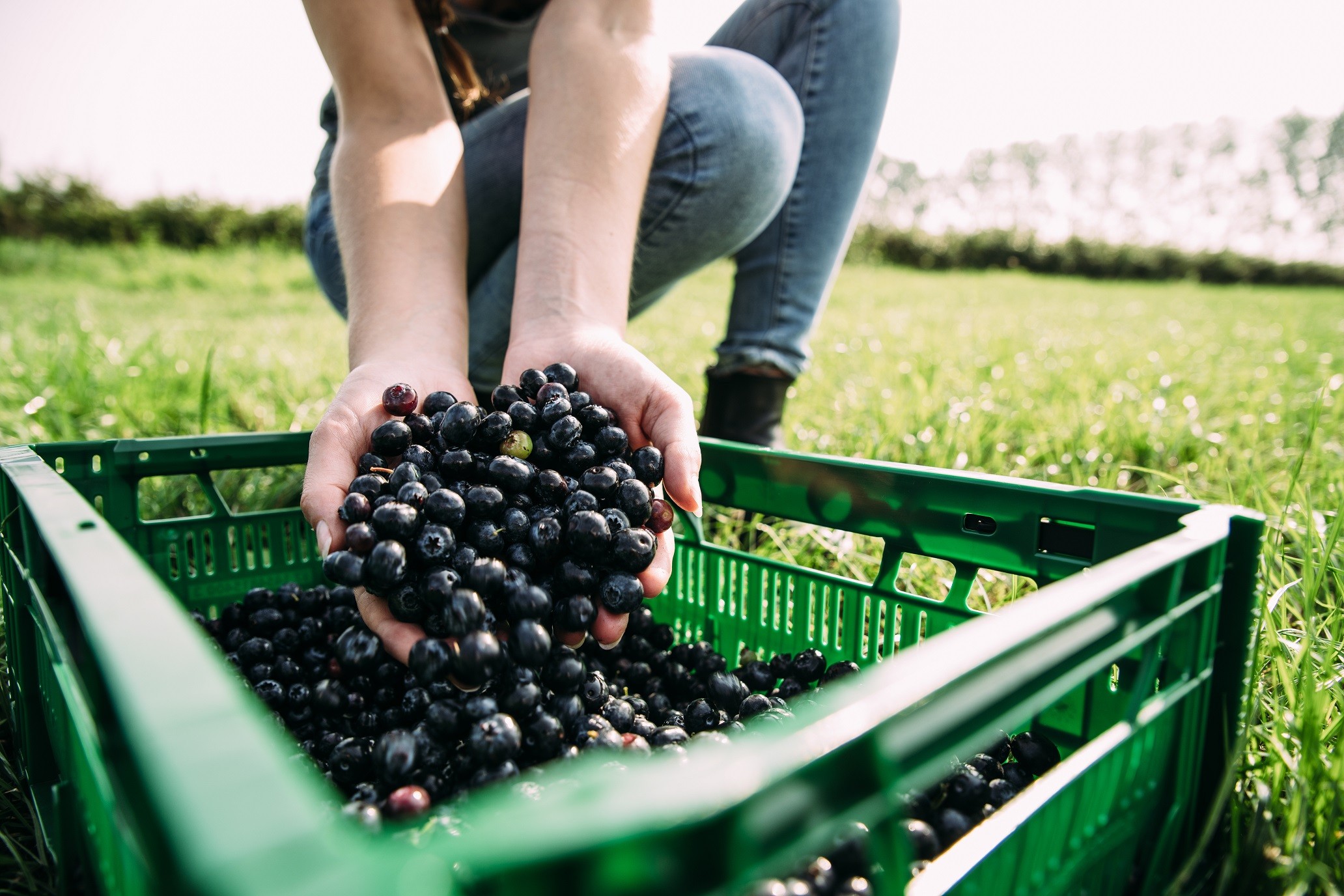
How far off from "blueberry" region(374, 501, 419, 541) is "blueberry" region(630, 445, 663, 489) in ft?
1.13

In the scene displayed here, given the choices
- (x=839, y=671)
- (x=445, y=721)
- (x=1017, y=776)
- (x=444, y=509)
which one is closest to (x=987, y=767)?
(x=1017, y=776)

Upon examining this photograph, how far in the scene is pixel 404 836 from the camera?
792 mm

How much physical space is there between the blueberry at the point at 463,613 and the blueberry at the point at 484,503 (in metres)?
0.19

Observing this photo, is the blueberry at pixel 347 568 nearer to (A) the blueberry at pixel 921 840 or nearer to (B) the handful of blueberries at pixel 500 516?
(B) the handful of blueberries at pixel 500 516

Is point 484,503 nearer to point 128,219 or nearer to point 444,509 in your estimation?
point 444,509

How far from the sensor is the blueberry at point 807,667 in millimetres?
1231

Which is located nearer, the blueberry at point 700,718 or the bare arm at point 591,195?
the blueberry at point 700,718

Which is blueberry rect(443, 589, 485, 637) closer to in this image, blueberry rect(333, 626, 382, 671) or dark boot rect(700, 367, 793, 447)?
blueberry rect(333, 626, 382, 671)

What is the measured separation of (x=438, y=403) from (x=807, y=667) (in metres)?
0.73

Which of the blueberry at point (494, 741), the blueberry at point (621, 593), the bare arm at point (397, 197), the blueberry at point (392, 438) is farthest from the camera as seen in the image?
the bare arm at point (397, 197)

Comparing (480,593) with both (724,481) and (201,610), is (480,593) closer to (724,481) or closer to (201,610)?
(724,481)

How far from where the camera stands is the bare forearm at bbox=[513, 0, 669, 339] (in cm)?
156

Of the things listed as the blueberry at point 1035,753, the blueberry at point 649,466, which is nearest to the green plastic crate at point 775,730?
the blueberry at point 1035,753

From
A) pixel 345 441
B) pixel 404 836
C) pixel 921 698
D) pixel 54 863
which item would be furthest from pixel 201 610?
pixel 921 698
